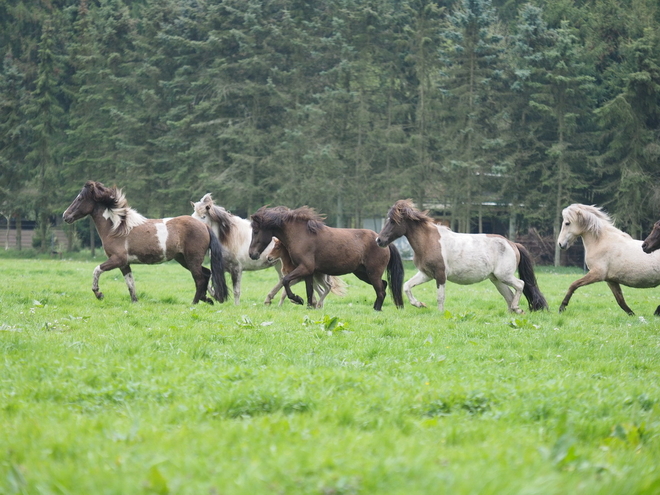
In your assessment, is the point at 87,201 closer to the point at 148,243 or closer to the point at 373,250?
the point at 148,243

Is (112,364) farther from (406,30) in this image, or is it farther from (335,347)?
(406,30)

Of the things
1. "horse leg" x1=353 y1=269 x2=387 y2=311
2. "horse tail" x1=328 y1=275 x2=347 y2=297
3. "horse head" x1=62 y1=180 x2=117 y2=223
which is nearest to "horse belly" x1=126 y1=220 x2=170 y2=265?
"horse head" x1=62 y1=180 x2=117 y2=223

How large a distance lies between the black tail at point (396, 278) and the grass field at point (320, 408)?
3491 mm

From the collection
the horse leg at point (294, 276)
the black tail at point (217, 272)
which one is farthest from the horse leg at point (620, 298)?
the black tail at point (217, 272)

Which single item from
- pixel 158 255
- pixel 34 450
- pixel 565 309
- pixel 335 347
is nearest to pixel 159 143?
pixel 158 255

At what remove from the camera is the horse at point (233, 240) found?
14.1 metres

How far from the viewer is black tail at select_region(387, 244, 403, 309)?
1316cm

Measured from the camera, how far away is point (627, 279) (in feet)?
41.7

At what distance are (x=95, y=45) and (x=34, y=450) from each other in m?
45.0

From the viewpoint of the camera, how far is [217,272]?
43.2 ft

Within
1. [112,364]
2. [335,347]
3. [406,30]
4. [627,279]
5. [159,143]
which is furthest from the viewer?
[159,143]

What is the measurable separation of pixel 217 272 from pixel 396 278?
3.39 metres

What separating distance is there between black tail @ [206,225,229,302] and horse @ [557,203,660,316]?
250 inches

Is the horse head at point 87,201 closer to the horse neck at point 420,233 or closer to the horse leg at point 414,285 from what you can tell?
the horse neck at point 420,233
